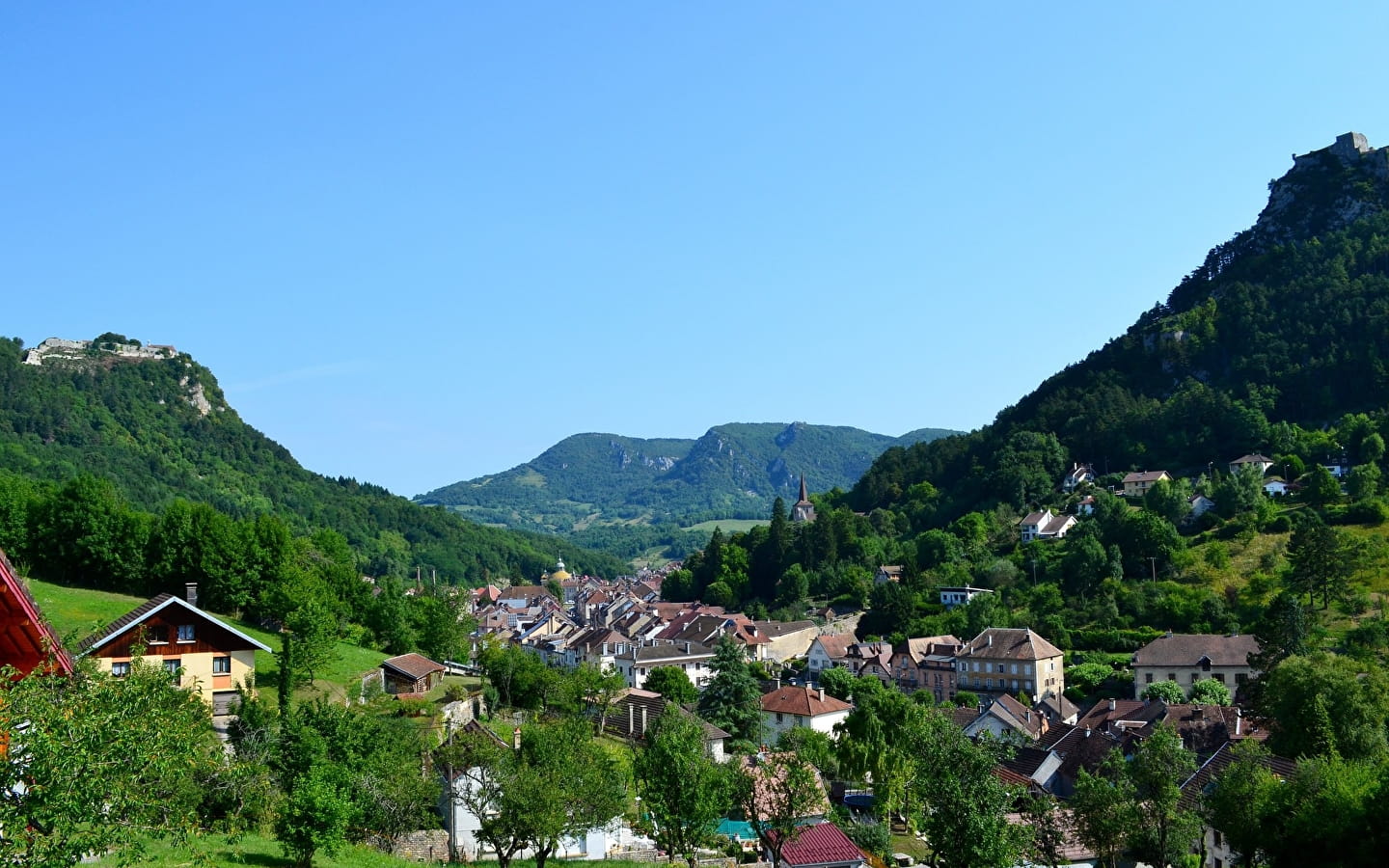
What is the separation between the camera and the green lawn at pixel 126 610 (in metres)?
38.2

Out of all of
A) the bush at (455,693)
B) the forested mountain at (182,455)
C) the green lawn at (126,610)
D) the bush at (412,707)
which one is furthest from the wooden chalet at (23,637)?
the forested mountain at (182,455)

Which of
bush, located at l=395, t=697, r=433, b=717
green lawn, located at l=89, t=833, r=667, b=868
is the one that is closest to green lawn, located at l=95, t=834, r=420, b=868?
green lawn, located at l=89, t=833, r=667, b=868

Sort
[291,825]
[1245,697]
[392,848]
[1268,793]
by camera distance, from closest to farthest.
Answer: [291,825] < [392,848] < [1268,793] < [1245,697]

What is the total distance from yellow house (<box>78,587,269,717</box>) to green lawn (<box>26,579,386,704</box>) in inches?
84.6

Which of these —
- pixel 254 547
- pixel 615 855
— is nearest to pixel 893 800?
pixel 615 855

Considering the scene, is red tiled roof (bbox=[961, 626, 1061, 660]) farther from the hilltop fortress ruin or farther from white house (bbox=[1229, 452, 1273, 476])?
the hilltop fortress ruin

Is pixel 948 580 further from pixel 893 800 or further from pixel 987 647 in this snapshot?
pixel 893 800

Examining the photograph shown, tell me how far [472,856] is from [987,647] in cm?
5133

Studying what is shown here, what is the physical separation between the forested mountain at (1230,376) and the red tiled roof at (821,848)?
88.8m

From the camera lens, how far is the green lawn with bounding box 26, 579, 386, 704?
125ft

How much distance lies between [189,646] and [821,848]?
21.1 meters

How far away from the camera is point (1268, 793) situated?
99.6 feet

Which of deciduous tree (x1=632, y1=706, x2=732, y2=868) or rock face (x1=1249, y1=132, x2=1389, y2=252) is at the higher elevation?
rock face (x1=1249, y1=132, x2=1389, y2=252)

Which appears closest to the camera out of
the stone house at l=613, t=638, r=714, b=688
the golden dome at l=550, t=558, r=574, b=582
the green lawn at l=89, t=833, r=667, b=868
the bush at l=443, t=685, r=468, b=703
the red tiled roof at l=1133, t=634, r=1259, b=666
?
the green lawn at l=89, t=833, r=667, b=868
